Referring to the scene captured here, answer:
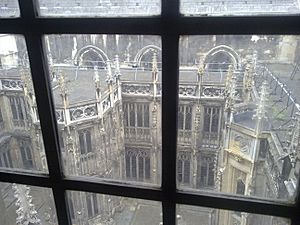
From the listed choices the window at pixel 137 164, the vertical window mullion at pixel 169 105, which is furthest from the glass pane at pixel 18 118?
the vertical window mullion at pixel 169 105

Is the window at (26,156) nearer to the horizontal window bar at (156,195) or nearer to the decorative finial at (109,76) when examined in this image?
the horizontal window bar at (156,195)

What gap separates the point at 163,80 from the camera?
70 centimetres

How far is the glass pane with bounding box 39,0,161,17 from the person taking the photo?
Answer: 0.69 metres

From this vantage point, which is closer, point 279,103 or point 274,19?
point 274,19

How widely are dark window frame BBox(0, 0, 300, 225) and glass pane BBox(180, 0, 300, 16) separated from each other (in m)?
0.02

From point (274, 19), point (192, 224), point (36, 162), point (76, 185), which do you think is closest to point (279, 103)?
point (274, 19)

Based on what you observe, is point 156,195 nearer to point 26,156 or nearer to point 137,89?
point 137,89

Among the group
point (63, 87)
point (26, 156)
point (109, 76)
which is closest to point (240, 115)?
point (109, 76)

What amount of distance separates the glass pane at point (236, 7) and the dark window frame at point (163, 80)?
2 centimetres

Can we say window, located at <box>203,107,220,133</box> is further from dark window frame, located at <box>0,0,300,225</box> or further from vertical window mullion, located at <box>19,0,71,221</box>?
vertical window mullion, located at <box>19,0,71,221</box>

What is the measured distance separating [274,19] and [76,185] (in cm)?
62

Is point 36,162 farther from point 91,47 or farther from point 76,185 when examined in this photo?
point 91,47

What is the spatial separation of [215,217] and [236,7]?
1.95ft

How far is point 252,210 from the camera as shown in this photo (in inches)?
29.0
